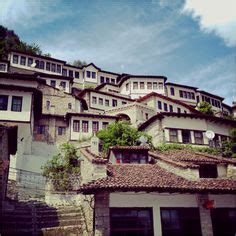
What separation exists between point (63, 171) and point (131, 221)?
15270 mm

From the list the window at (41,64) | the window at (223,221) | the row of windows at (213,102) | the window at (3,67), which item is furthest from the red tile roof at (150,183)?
the row of windows at (213,102)

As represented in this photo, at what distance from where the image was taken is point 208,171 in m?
18.2

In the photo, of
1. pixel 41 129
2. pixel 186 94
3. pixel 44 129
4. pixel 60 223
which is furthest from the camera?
pixel 186 94

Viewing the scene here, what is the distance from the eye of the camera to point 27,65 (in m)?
56.2

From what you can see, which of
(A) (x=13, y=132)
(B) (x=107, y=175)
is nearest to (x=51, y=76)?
(A) (x=13, y=132)

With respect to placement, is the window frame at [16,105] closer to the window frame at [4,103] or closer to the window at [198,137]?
the window frame at [4,103]

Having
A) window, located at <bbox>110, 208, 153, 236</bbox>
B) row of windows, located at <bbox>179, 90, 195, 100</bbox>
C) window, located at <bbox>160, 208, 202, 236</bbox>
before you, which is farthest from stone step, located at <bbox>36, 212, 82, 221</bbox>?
row of windows, located at <bbox>179, 90, 195, 100</bbox>

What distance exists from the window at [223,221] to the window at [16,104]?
20960 mm

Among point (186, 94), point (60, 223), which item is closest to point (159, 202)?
point (60, 223)

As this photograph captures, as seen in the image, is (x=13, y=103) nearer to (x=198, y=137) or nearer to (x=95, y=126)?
(x=95, y=126)

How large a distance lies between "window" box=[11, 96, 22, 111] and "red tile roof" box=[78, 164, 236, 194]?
1571 cm

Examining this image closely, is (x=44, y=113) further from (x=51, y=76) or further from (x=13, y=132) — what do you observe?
(x=13, y=132)

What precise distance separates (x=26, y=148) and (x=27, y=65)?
82.7 ft

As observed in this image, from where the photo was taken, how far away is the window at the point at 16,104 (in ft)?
93.9
